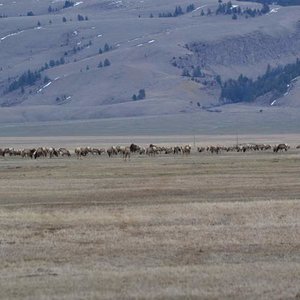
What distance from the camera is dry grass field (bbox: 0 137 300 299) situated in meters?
18.8

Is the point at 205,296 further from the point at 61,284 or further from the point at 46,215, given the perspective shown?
the point at 46,215

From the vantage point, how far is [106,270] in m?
20.4

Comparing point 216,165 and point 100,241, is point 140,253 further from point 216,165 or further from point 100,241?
point 216,165

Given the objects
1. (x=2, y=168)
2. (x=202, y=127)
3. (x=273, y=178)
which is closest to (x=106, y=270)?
(x=273, y=178)

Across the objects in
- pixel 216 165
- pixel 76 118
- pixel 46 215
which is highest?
pixel 46 215

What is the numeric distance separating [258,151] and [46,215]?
52.3 m

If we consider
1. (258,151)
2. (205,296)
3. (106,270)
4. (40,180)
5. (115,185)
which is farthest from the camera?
(258,151)

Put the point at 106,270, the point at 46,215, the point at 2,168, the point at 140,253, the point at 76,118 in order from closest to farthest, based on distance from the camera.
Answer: the point at 106,270
the point at 140,253
the point at 46,215
the point at 2,168
the point at 76,118

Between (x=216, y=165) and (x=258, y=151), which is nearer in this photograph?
(x=216, y=165)

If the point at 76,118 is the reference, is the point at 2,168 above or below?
above

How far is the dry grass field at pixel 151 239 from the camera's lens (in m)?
18.8

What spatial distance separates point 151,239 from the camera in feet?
79.7

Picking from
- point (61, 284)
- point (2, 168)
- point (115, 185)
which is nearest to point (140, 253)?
point (61, 284)

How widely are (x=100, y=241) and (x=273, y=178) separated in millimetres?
20484
